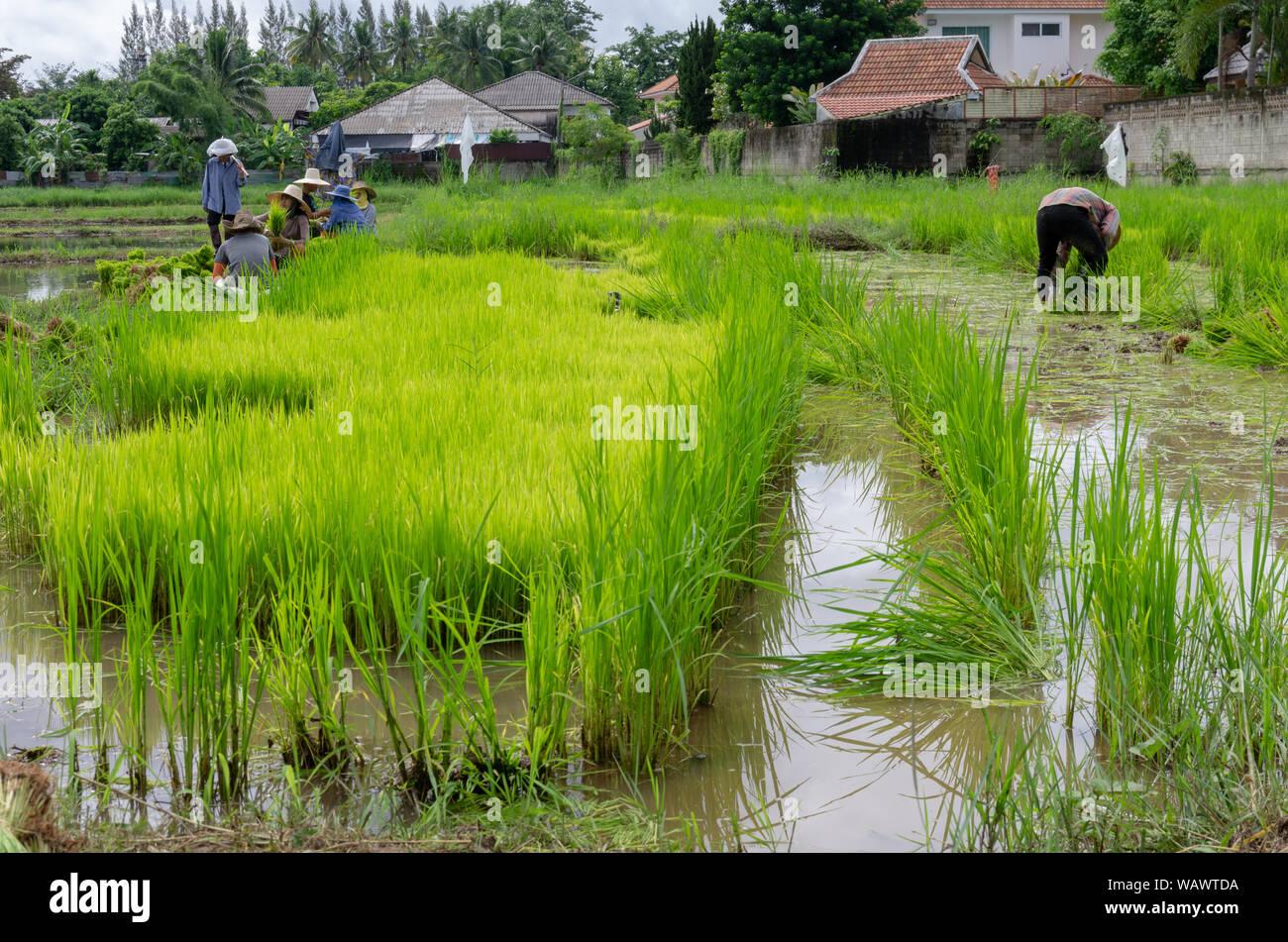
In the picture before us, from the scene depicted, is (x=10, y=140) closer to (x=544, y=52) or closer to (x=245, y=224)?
(x=544, y=52)

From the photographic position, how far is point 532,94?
4081 centimetres

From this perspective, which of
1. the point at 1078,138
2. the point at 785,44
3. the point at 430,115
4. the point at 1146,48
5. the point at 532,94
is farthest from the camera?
the point at 532,94

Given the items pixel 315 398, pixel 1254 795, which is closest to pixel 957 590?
pixel 1254 795

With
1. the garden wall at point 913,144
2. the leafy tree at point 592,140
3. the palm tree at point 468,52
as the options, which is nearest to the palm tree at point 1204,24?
the garden wall at point 913,144

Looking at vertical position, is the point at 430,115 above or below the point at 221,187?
above

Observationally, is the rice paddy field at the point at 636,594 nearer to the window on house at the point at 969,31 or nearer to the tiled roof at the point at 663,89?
the window on house at the point at 969,31

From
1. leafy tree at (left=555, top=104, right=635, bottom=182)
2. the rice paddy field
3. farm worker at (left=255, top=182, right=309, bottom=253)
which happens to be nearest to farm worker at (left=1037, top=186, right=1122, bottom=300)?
the rice paddy field

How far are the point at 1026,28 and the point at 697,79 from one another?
38.6 ft

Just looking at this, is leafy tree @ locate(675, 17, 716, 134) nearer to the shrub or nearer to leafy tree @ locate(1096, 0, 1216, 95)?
leafy tree @ locate(1096, 0, 1216, 95)

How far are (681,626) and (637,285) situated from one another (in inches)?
214

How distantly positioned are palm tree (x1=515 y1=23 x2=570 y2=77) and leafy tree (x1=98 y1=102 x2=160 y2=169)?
2244 cm

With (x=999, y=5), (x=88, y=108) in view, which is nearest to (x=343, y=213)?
(x=88, y=108)

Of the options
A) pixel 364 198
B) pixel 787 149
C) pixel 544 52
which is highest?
pixel 544 52

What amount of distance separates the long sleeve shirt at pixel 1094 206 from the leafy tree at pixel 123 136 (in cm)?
3006
